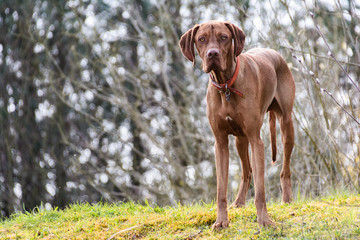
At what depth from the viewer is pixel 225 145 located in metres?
5.02

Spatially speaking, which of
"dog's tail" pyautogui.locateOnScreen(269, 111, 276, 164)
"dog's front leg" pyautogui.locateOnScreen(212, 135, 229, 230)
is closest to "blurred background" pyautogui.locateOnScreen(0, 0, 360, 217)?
"dog's tail" pyautogui.locateOnScreen(269, 111, 276, 164)

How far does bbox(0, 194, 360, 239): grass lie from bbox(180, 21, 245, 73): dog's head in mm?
1605

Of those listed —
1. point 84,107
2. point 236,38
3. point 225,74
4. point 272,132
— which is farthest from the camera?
point 84,107

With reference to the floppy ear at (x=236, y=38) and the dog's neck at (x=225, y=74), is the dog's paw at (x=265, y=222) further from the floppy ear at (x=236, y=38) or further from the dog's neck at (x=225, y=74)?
the floppy ear at (x=236, y=38)

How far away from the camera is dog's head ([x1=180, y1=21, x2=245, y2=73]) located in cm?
445

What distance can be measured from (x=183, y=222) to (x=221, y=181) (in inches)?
24.8

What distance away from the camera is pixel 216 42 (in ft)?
14.9

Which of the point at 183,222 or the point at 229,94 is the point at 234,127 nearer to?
the point at 229,94

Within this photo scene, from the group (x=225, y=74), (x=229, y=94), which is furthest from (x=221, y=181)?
(x=225, y=74)

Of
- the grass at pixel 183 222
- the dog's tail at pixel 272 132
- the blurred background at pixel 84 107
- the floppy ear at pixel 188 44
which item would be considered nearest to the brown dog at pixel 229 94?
the floppy ear at pixel 188 44

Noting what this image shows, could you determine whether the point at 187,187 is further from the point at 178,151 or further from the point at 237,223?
the point at 237,223

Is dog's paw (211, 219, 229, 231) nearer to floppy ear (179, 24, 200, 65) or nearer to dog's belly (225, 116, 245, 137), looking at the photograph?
dog's belly (225, 116, 245, 137)

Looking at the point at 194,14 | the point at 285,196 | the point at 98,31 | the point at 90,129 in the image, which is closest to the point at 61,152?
the point at 90,129

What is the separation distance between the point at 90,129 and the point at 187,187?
3927 millimetres
